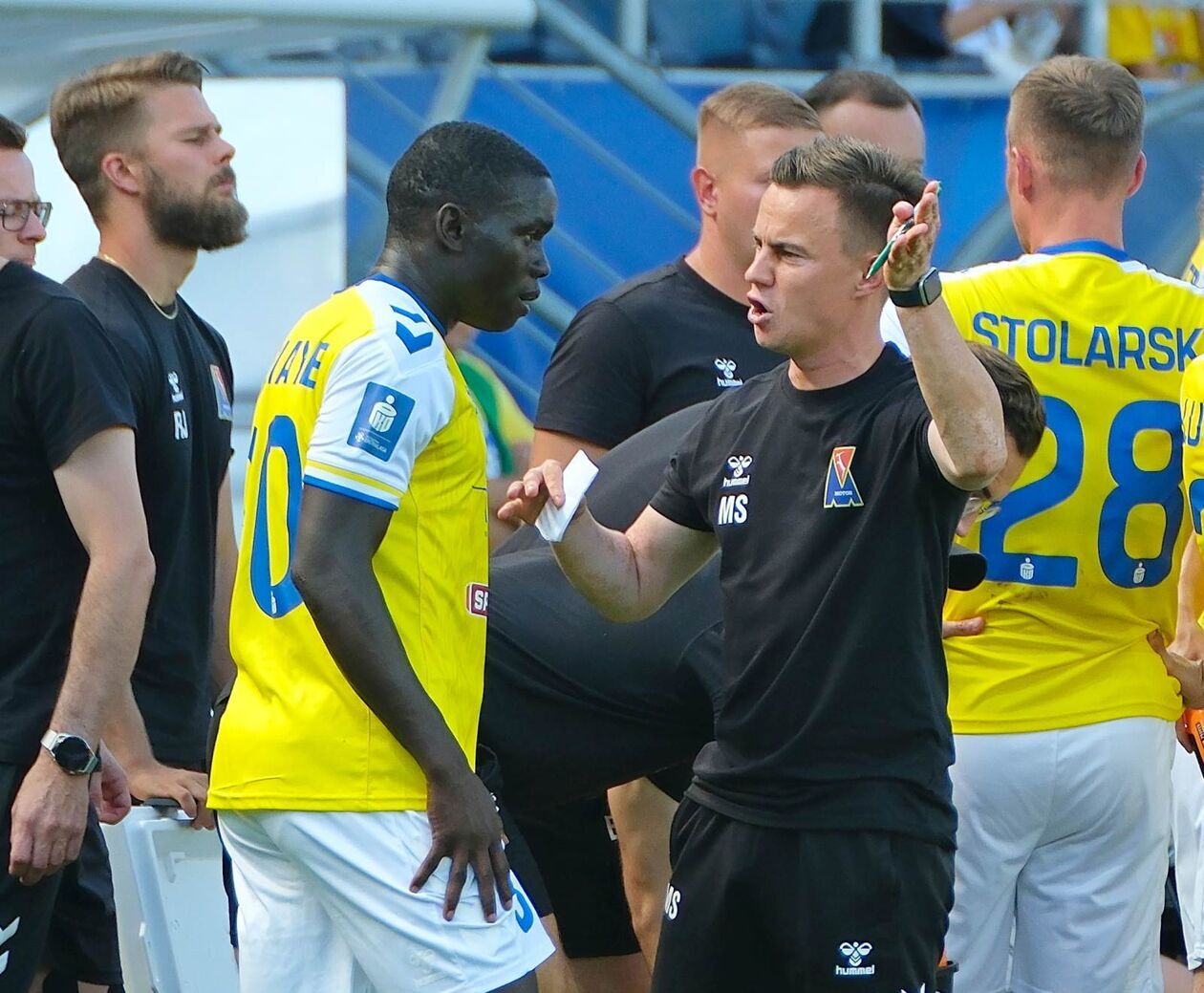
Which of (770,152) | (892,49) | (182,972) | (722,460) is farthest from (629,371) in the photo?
(892,49)

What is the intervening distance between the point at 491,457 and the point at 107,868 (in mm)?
3138

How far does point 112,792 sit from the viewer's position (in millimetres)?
3996

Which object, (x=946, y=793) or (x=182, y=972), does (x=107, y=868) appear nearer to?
(x=182, y=972)

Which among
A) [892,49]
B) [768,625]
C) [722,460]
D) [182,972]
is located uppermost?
[892,49]

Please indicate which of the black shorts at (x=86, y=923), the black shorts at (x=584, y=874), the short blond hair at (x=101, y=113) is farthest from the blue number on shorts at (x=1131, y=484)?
the short blond hair at (x=101, y=113)

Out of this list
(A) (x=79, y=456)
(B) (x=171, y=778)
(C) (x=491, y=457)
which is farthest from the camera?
(C) (x=491, y=457)

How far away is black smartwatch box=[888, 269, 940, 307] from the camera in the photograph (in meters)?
2.96

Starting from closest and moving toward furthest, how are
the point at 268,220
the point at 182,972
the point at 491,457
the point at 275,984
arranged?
the point at 275,984, the point at 182,972, the point at 268,220, the point at 491,457

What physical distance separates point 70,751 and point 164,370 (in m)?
1.15

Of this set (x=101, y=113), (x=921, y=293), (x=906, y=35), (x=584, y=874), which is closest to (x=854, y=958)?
(x=921, y=293)

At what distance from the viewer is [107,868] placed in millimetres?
4320

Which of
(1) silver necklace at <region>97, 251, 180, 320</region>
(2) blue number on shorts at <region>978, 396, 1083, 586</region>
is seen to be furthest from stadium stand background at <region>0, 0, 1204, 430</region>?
(2) blue number on shorts at <region>978, 396, 1083, 586</region>

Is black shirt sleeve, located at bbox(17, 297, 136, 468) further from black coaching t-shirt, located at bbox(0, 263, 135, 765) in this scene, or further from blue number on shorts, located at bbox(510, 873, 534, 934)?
blue number on shorts, located at bbox(510, 873, 534, 934)

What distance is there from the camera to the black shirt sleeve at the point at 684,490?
3574 millimetres
